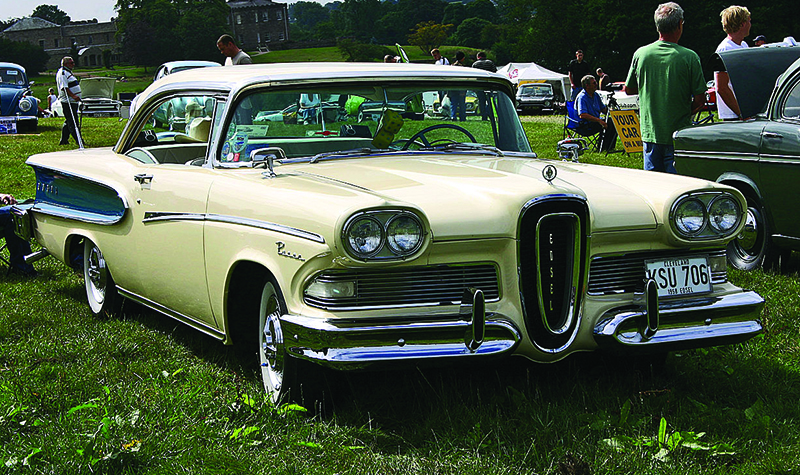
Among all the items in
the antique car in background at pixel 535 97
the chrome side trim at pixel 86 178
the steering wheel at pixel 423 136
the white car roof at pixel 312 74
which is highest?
the white car roof at pixel 312 74

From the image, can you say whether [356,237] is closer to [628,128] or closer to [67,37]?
[628,128]

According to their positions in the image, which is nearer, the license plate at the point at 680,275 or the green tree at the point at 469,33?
the license plate at the point at 680,275

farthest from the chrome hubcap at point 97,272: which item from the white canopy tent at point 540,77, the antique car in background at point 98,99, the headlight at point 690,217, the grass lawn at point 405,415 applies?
the white canopy tent at point 540,77

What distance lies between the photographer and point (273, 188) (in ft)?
12.5

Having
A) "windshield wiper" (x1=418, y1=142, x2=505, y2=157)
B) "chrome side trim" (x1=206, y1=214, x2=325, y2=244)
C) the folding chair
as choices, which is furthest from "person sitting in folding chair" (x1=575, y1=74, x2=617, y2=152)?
"chrome side trim" (x1=206, y1=214, x2=325, y2=244)

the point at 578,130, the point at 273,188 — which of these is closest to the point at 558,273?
the point at 273,188

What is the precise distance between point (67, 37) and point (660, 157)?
160 metres

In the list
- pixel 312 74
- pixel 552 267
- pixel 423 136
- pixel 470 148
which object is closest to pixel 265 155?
pixel 312 74

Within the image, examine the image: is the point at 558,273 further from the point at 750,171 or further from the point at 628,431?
the point at 750,171

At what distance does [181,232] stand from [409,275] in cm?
142

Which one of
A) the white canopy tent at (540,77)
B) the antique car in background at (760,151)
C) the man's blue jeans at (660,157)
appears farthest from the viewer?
the white canopy tent at (540,77)

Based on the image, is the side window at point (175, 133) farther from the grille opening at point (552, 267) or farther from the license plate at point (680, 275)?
the license plate at point (680, 275)

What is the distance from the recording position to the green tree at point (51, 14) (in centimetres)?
16638

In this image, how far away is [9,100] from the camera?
22.3 metres
